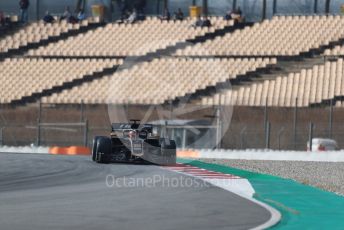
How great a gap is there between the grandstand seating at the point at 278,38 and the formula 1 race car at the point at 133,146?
19565 millimetres

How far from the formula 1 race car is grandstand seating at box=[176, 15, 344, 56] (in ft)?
64.2

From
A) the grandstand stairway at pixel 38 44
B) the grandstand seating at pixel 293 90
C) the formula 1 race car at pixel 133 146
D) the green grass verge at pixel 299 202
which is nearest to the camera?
the green grass verge at pixel 299 202

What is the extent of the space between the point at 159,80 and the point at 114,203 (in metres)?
28.7

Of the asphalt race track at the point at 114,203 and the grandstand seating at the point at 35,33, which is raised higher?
the grandstand seating at the point at 35,33

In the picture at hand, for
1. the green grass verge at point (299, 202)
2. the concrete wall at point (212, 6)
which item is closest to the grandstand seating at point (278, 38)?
the concrete wall at point (212, 6)

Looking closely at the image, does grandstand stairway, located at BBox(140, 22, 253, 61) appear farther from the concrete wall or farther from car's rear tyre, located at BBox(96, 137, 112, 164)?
car's rear tyre, located at BBox(96, 137, 112, 164)

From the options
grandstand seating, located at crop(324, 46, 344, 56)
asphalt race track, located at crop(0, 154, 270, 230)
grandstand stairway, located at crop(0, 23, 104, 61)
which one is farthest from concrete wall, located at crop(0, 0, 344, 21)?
asphalt race track, located at crop(0, 154, 270, 230)

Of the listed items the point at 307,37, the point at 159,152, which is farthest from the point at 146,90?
the point at 159,152

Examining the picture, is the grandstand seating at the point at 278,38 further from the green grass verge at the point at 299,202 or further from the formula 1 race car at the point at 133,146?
the green grass verge at the point at 299,202

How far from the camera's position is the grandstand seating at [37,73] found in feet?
146

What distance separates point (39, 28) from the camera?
167 ft

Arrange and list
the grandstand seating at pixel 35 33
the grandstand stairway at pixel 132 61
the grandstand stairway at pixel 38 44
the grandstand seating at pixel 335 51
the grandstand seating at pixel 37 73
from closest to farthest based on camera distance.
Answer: the grandstand seating at pixel 335 51
the grandstand stairway at pixel 132 61
the grandstand seating at pixel 37 73
the grandstand stairway at pixel 38 44
the grandstand seating at pixel 35 33

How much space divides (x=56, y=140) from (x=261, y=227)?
26.8 meters

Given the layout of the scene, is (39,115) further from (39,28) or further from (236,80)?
(39,28)
